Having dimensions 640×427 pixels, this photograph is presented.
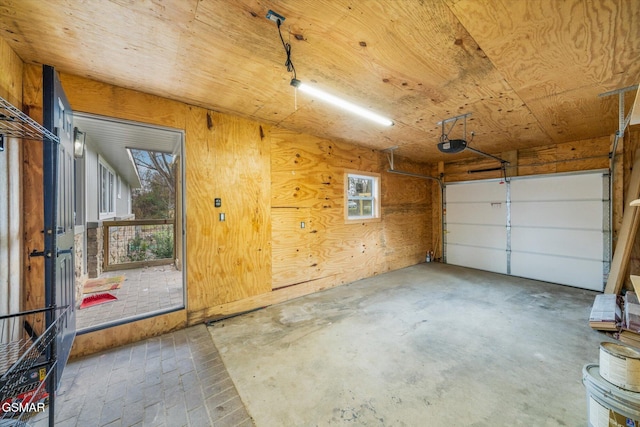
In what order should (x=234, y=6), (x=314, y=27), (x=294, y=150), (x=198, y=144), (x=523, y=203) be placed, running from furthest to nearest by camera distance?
(x=523, y=203) < (x=294, y=150) < (x=198, y=144) < (x=314, y=27) < (x=234, y=6)

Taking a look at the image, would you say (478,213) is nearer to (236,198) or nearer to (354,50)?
(354,50)

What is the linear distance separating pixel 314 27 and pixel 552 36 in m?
1.76

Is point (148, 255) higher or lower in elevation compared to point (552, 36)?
lower

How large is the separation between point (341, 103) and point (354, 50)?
30.8 inches

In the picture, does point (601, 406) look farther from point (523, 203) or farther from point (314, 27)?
point (523, 203)

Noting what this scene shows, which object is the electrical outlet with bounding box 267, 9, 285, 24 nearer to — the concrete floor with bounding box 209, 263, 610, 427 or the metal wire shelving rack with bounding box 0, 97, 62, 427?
the metal wire shelving rack with bounding box 0, 97, 62, 427

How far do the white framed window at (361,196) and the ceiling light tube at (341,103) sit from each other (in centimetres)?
144

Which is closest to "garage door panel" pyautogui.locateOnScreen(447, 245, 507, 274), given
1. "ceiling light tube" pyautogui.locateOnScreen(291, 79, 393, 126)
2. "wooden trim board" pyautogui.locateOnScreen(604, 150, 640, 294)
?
"wooden trim board" pyautogui.locateOnScreen(604, 150, 640, 294)

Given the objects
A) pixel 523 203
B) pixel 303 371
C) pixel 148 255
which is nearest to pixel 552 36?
pixel 303 371

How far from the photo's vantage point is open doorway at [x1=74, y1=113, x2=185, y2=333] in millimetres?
3162

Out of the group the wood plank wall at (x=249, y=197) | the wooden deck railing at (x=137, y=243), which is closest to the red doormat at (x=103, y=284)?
the wooden deck railing at (x=137, y=243)

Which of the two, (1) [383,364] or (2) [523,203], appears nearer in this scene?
(1) [383,364]

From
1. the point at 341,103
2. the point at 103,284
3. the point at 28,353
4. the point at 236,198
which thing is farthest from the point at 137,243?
the point at 341,103

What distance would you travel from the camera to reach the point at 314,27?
5.51ft
